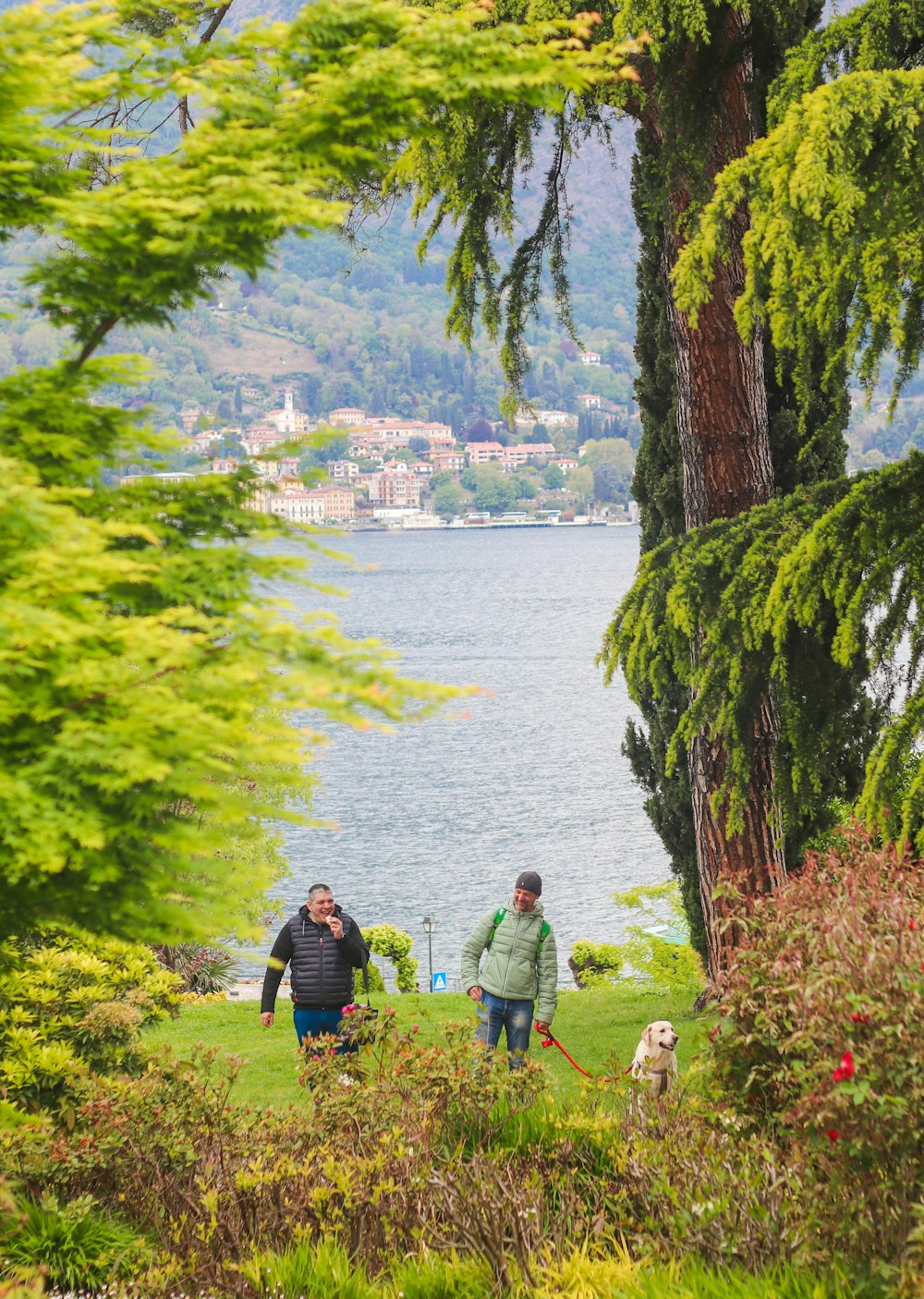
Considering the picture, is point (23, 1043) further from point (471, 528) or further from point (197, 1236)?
point (471, 528)

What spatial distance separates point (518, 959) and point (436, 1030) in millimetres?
3251

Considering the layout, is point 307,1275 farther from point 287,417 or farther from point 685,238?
point 287,417

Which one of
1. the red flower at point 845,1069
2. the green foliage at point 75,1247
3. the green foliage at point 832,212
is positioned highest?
the green foliage at point 832,212

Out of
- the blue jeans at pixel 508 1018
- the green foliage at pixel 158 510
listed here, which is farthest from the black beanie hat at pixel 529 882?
the green foliage at pixel 158 510

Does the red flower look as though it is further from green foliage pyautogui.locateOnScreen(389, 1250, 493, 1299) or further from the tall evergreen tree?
the tall evergreen tree

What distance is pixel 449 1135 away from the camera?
520cm

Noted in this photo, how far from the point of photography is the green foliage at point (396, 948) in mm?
17750

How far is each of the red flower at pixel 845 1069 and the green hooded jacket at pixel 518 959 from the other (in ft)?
11.5

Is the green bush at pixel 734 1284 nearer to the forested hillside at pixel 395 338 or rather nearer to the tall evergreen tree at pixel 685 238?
the tall evergreen tree at pixel 685 238

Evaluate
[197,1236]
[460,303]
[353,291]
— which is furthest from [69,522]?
[353,291]

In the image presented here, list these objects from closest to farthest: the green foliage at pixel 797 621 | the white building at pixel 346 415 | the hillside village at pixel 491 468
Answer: the green foliage at pixel 797 621
the white building at pixel 346 415
the hillside village at pixel 491 468

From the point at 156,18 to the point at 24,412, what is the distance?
4364 millimetres

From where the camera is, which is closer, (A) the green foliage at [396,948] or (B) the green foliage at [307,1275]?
(B) the green foliage at [307,1275]

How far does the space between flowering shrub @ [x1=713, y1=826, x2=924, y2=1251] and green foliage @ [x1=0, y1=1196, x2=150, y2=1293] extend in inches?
96.0
